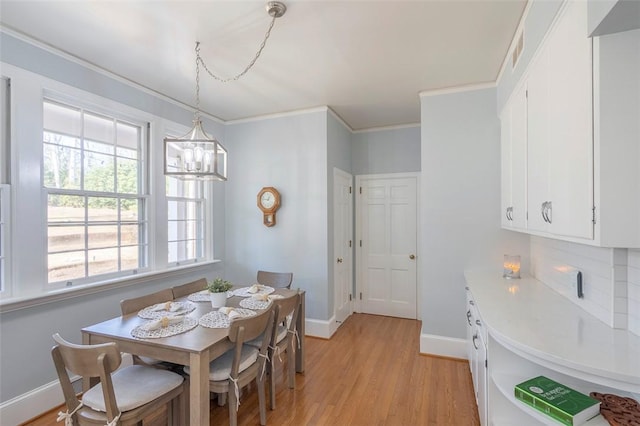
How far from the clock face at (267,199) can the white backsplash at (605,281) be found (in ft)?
9.90

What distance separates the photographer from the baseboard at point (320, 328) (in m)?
3.83

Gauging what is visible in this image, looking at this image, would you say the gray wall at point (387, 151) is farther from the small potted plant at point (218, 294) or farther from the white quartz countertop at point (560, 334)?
the small potted plant at point (218, 294)

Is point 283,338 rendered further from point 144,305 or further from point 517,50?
point 517,50

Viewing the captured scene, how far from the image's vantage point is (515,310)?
1855 mm

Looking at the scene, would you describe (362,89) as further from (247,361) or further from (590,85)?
(247,361)

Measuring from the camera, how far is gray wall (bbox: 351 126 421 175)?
4.54 metres

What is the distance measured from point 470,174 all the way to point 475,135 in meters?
0.41

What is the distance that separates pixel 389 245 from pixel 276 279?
6.45 ft

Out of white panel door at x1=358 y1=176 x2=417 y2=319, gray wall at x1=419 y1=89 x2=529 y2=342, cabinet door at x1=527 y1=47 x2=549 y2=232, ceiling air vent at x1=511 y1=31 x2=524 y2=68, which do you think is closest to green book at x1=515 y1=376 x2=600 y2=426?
cabinet door at x1=527 y1=47 x2=549 y2=232

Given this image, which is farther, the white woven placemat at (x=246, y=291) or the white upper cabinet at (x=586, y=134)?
the white woven placemat at (x=246, y=291)

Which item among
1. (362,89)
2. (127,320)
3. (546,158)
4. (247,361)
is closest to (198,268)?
(127,320)

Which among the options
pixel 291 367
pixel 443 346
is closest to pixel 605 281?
pixel 443 346

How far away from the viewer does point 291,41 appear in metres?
2.42

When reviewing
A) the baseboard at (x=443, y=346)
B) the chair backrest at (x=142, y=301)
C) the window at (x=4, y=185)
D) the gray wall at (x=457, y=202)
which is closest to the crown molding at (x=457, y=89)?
the gray wall at (x=457, y=202)
